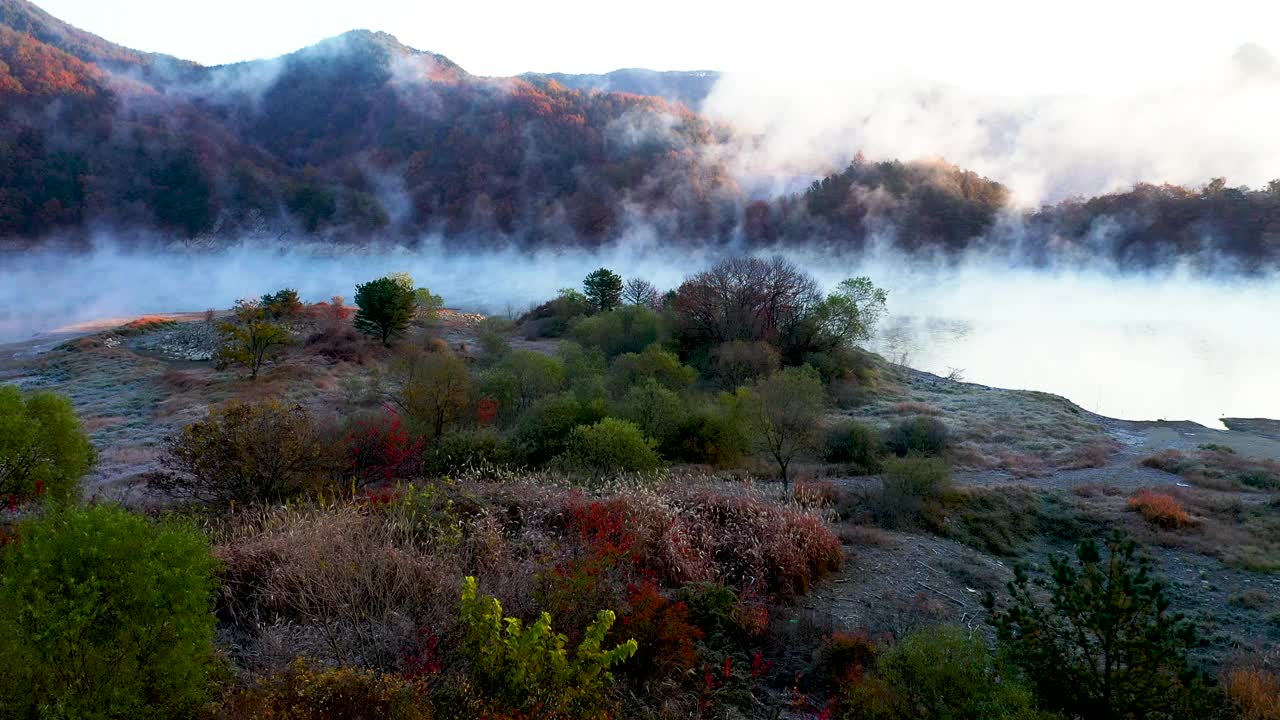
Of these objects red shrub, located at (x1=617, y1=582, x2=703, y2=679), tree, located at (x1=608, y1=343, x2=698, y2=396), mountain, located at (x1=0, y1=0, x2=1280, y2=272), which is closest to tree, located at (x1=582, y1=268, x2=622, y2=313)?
tree, located at (x1=608, y1=343, x2=698, y2=396)

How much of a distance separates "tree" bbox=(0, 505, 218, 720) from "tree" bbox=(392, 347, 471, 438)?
12.7 m

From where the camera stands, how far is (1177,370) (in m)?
54.4

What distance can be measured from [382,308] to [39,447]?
29.9 meters

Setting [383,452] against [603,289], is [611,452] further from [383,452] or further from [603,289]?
[603,289]

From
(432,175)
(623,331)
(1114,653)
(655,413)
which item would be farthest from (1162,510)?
(432,175)

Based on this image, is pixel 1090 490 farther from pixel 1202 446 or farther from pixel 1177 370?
pixel 1177 370

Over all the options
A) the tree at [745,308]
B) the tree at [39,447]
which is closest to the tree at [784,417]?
the tree at [39,447]

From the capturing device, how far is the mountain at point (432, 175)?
9200 cm

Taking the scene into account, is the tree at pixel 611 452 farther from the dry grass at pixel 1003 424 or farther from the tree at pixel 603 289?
the tree at pixel 603 289

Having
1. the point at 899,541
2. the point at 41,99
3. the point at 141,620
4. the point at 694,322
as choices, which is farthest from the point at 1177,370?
the point at 41,99

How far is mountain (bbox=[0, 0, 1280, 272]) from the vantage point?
92.0m

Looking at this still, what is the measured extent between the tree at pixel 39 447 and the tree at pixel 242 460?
1103mm

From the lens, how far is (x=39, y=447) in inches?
346

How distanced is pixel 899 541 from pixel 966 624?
10.6ft
